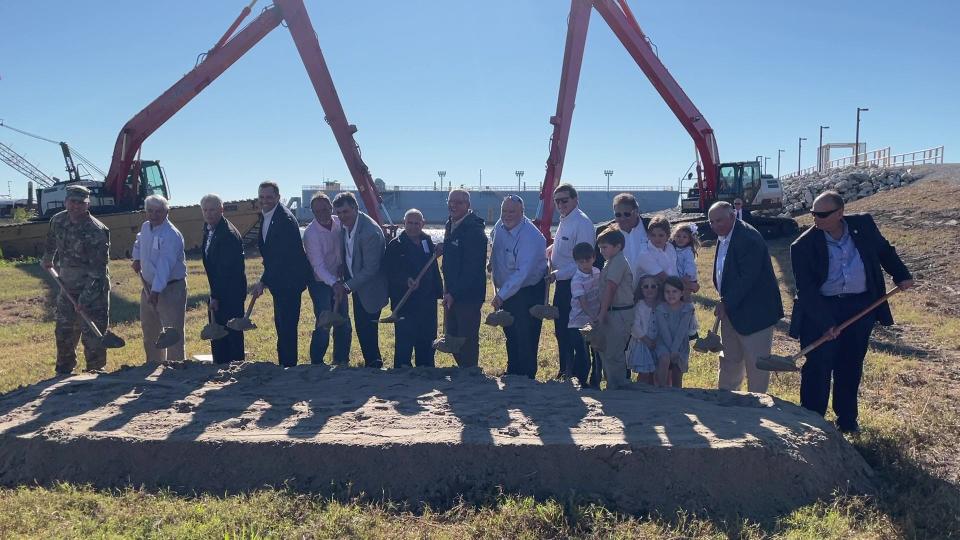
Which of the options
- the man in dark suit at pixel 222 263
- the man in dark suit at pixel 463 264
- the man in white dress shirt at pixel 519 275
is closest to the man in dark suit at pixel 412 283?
the man in dark suit at pixel 463 264

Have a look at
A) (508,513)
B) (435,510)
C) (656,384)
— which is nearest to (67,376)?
(435,510)

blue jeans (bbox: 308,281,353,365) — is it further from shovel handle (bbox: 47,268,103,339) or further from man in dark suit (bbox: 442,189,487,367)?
shovel handle (bbox: 47,268,103,339)

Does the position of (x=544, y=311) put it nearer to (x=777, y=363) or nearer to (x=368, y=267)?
(x=368, y=267)

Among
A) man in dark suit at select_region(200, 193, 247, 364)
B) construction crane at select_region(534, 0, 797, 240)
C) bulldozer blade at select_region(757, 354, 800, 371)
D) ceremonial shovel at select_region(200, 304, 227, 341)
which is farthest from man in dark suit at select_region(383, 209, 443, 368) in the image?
construction crane at select_region(534, 0, 797, 240)

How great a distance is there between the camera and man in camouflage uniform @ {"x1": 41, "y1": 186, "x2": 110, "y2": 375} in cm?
561

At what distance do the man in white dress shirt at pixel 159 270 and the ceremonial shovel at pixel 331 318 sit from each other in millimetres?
1201

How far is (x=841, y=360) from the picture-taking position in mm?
4516

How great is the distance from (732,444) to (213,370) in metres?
4.01

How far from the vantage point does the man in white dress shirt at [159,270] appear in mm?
5441

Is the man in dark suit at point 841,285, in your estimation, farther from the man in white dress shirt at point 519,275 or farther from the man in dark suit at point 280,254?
the man in dark suit at point 280,254

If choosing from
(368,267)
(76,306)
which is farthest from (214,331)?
(368,267)

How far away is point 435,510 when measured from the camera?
3553 mm

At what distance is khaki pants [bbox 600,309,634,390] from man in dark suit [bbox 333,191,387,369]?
1.99 meters

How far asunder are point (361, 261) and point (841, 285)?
3.64 m
